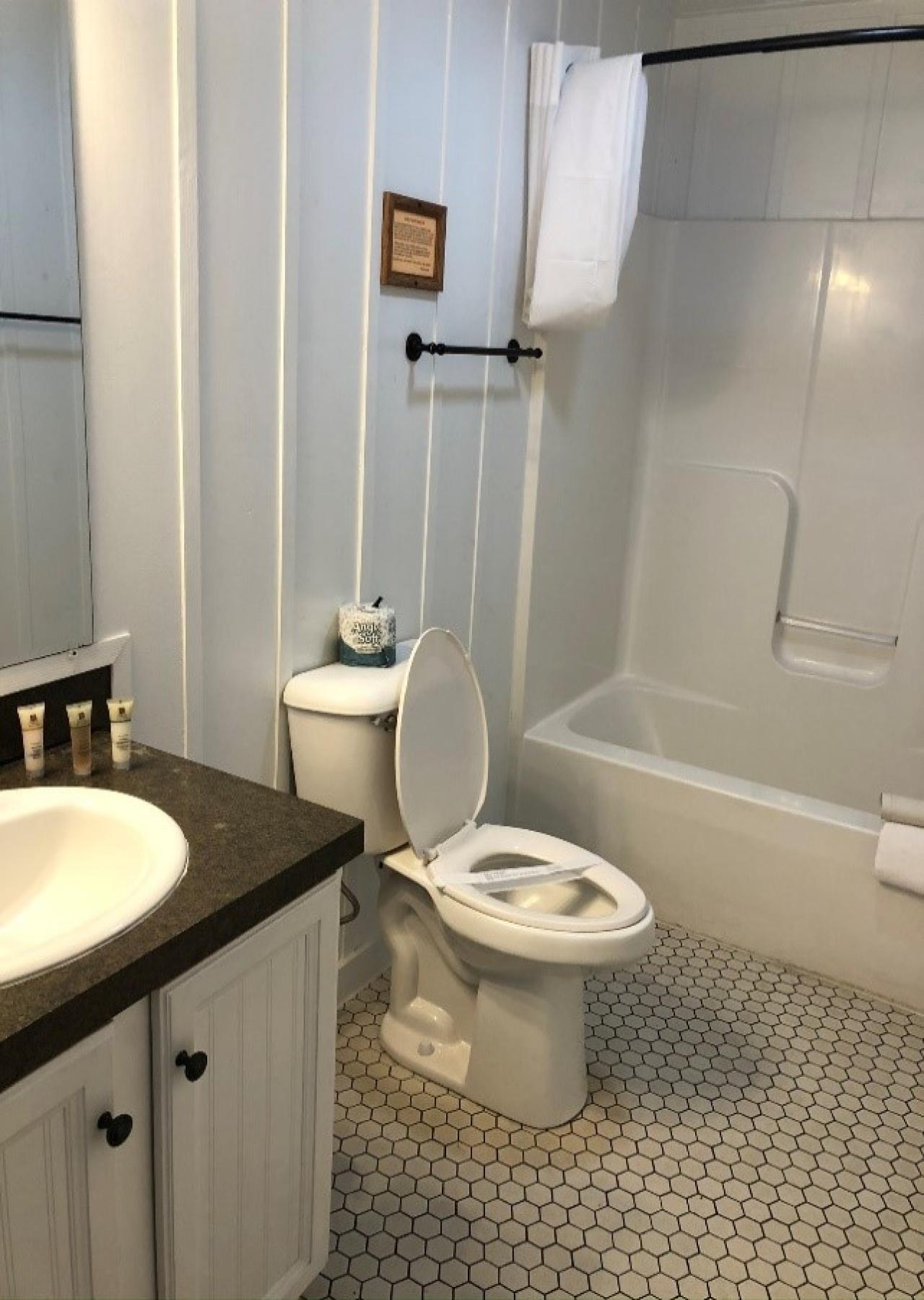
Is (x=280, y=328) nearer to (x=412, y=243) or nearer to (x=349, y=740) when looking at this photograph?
(x=412, y=243)

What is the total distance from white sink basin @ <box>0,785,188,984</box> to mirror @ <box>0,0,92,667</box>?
0.83 ft

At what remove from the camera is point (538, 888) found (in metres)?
2.21

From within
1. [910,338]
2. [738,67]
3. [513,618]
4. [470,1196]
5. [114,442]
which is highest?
[738,67]

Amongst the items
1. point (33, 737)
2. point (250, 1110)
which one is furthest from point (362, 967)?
point (33, 737)

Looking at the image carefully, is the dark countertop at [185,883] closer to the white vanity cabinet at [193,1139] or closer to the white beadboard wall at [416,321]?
the white vanity cabinet at [193,1139]

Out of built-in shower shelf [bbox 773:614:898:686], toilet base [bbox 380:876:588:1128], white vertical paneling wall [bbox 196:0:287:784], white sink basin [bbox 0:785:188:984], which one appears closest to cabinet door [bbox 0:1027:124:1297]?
white sink basin [bbox 0:785:188:984]

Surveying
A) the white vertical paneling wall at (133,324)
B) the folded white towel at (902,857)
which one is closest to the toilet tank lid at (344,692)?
the white vertical paneling wall at (133,324)

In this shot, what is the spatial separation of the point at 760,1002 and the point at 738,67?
2.51 metres

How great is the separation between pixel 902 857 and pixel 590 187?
1.62 m

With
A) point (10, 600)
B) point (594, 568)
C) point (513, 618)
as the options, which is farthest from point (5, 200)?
point (594, 568)

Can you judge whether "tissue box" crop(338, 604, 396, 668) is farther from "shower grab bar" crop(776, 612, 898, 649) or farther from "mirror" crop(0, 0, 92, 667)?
"shower grab bar" crop(776, 612, 898, 649)

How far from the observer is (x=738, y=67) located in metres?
2.95

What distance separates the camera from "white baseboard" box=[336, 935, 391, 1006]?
94.1 inches

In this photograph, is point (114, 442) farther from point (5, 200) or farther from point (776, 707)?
point (776, 707)
